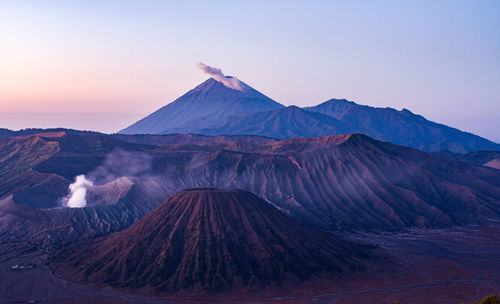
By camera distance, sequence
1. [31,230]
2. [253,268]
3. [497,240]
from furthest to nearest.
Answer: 1. [497,240]
2. [31,230]
3. [253,268]

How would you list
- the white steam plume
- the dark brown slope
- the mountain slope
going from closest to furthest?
1. the dark brown slope
2. the mountain slope
3. the white steam plume

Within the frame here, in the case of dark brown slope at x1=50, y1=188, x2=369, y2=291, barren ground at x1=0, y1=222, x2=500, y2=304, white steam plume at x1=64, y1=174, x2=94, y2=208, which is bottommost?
barren ground at x1=0, y1=222, x2=500, y2=304

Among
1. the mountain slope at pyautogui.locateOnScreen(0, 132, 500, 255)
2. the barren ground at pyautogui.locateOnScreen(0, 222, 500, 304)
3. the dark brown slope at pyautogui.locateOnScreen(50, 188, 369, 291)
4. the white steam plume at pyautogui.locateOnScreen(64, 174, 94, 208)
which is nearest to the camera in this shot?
the barren ground at pyautogui.locateOnScreen(0, 222, 500, 304)

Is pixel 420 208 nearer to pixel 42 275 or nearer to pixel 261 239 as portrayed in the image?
pixel 261 239

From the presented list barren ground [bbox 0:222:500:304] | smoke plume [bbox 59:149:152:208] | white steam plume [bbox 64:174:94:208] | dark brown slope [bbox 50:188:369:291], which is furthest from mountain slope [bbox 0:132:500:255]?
barren ground [bbox 0:222:500:304]

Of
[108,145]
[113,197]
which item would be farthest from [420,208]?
[108,145]

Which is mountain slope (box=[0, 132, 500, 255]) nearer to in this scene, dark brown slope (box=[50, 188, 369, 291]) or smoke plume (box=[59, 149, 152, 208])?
smoke plume (box=[59, 149, 152, 208])
